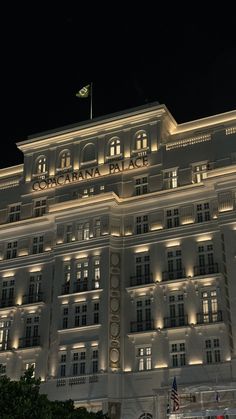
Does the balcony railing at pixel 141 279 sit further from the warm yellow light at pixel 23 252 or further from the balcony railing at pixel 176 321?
the warm yellow light at pixel 23 252

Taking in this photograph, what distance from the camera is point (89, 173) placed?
190 ft

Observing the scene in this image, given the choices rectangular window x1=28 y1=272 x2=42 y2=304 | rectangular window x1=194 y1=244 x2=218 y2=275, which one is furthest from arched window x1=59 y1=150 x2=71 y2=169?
rectangular window x1=194 y1=244 x2=218 y2=275

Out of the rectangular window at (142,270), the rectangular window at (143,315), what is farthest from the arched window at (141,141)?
the rectangular window at (143,315)

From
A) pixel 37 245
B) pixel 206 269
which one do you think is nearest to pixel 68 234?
pixel 37 245

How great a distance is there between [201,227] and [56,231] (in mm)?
13025

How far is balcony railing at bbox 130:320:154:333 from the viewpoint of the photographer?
4972cm

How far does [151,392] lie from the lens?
47.4 m

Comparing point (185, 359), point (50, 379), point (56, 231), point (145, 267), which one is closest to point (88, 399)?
point (50, 379)

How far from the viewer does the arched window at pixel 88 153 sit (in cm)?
5903

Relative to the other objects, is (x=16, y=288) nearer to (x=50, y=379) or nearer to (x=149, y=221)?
(x=50, y=379)

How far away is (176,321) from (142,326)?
9.17 feet

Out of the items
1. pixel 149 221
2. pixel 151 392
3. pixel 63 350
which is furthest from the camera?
pixel 149 221

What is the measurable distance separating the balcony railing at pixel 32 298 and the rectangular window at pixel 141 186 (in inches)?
480

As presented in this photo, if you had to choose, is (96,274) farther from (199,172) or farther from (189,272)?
(199,172)
